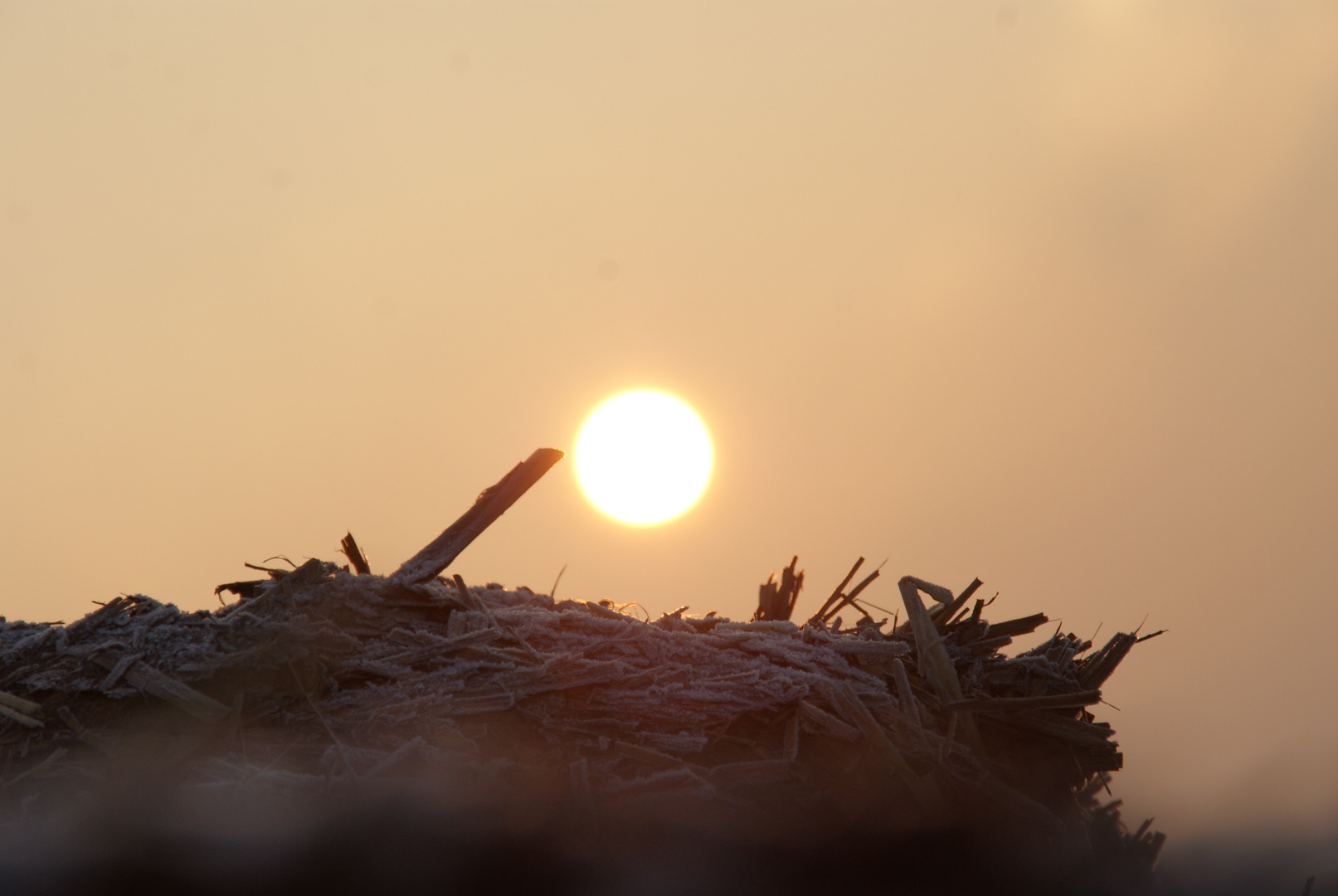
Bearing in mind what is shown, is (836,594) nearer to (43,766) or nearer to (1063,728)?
(1063,728)

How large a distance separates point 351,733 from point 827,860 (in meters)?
3.21

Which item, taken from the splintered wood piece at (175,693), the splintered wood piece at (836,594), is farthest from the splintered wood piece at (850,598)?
the splintered wood piece at (175,693)

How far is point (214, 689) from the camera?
7039 mm

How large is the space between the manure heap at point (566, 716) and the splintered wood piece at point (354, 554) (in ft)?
3.49

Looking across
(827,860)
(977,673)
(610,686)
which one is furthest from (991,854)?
(610,686)

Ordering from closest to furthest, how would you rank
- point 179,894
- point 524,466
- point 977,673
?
point 179,894
point 977,673
point 524,466

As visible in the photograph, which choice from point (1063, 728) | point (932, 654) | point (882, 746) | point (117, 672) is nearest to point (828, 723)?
point (882, 746)

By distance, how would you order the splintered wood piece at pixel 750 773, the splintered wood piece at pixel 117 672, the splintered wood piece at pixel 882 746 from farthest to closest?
the splintered wood piece at pixel 117 672 < the splintered wood piece at pixel 882 746 < the splintered wood piece at pixel 750 773

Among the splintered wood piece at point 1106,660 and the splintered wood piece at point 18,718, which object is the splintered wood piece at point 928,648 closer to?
the splintered wood piece at point 1106,660

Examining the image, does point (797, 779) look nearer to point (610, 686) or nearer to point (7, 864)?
point (610, 686)

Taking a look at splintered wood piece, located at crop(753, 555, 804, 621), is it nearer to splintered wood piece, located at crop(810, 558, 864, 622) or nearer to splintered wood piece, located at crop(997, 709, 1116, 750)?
splintered wood piece, located at crop(810, 558, 864, 622)

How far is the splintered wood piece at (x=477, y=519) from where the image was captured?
8.39m

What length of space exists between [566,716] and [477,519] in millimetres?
2362

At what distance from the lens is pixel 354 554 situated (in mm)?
9359
